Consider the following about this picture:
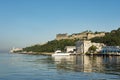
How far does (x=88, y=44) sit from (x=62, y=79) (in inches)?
6038

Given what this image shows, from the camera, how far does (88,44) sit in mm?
192125

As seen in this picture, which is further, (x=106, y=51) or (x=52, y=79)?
(x=106, y=51)

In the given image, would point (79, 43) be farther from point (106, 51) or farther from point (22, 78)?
point (22, 78)

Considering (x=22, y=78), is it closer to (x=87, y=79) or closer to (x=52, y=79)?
(x=52, y=79)

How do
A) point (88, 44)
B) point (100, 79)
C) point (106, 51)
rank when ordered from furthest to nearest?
point (88, 44), point (106, 51), point (100, 79)

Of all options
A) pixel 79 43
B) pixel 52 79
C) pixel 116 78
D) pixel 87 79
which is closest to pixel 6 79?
pixel 52 79

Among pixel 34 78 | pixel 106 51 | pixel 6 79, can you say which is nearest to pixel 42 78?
pixel 34 78

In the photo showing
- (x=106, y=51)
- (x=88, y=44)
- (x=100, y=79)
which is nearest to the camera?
(x=100, y=79)

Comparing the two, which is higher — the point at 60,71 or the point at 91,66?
the point at 91,66

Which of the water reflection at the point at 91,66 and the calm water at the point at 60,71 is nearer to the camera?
the calm water at the point at 60,71

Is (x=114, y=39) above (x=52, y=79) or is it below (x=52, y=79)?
above

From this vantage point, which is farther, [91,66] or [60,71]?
[91,66]

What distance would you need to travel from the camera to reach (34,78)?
40719mm

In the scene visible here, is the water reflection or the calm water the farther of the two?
the water reflection
